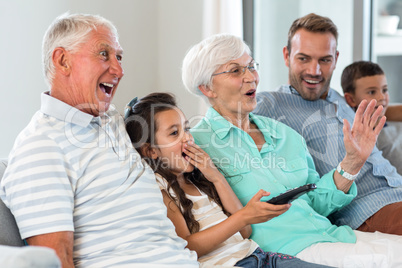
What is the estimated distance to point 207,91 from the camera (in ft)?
6.66

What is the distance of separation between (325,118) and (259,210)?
102 centimetres

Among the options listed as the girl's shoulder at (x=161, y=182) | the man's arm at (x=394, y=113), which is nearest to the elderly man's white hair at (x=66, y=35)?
the girl's shoulder at (x=161, y=182)

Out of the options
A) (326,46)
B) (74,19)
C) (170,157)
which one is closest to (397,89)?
(326,46)

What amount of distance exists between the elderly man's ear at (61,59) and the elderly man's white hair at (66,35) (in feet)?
0.04

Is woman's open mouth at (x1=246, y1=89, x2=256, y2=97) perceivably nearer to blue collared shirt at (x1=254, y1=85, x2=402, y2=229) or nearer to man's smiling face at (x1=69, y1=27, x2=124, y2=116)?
blue collared shirt at (x1=254, y1=85, x2=402, y2=229)

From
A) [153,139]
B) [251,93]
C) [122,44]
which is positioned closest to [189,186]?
[153,139]

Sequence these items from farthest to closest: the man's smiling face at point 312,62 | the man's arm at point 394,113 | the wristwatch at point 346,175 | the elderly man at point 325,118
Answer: the man's arm at point 394,113 → the man's smiling face at point 312,62 → the elderly man at point 325,118 → the wristwatch at point 346,175

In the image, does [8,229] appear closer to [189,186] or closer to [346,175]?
[189,186]

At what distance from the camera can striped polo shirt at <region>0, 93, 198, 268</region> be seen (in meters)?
1.24

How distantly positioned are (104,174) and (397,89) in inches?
127

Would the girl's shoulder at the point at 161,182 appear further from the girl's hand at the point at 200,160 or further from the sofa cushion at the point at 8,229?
the sofa cushion at the point at 8,229

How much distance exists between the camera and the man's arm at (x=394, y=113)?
2803 mm

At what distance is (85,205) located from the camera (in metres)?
1.35

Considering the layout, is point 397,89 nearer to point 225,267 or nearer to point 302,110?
point 302,110
